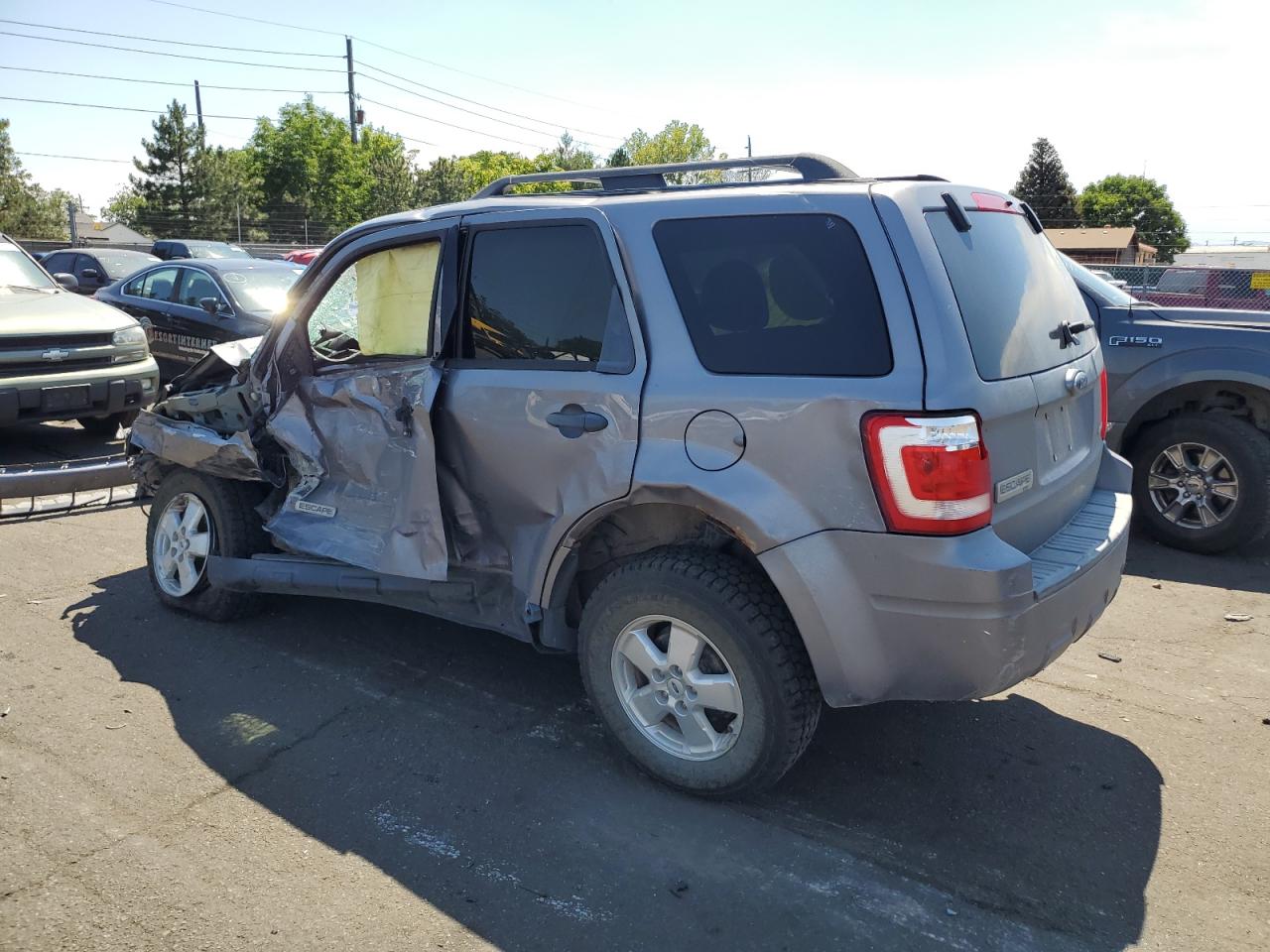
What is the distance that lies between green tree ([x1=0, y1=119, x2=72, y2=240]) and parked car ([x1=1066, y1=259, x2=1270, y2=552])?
70.2m

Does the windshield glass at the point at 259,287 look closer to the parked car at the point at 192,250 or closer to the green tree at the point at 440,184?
the parked car at the point at 192,250

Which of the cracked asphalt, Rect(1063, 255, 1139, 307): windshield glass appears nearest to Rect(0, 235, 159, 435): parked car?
the cracked asphalt

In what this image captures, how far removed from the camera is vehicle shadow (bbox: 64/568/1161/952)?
9.06ft

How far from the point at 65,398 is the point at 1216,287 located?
16.7m

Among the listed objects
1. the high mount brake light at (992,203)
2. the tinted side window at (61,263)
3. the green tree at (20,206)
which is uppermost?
the green tree at (20,206)

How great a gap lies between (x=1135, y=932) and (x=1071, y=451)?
1588mm

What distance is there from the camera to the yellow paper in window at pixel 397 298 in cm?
402

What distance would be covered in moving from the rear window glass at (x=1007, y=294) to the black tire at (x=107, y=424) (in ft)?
27.9

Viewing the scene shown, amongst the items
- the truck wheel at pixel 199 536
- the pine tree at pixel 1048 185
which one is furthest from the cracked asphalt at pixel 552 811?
the pine tree at pixel 1048 185

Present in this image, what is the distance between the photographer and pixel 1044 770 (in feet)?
11.6

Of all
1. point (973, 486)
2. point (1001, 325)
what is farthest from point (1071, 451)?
point (973, 486)

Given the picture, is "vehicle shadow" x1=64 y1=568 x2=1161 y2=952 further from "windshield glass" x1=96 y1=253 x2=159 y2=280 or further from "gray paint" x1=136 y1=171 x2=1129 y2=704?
"windshield glass" x1=96 y1=253 x2=159 y2=280

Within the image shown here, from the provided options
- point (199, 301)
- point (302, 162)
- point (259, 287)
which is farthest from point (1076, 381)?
point (302, 162)

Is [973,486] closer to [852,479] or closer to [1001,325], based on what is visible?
[852,479]
